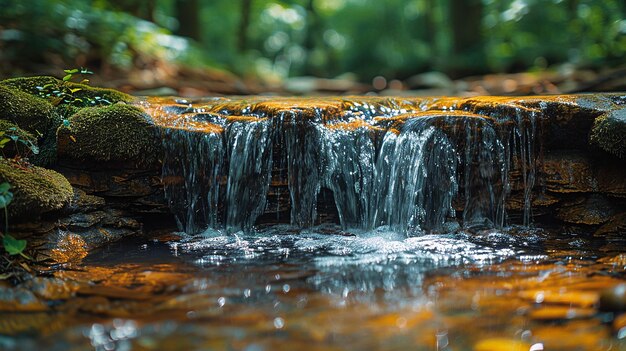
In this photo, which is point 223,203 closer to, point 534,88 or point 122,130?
point 122,130

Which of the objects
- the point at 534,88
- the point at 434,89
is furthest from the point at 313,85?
the point at 534,88

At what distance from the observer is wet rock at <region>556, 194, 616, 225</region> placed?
5.05 meters

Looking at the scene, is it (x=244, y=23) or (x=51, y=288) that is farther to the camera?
(x=244, y=23)

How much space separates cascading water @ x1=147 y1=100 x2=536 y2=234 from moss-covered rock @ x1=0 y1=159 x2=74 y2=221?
1.22m

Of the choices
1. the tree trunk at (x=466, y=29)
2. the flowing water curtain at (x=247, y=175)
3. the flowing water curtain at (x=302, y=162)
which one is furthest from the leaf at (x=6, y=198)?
the tree trunk at (x=466, y=29)

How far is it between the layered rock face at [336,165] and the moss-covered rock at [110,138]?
0.04 feet

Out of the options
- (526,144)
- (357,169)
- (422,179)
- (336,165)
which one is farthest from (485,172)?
(336,165)

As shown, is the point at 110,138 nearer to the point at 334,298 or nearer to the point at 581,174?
the point at 334,298

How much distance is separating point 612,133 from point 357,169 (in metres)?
2.63

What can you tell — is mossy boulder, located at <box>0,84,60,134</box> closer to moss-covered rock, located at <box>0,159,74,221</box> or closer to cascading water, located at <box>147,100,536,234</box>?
moss-covered rock, located at <box>0,159,74,221</box>

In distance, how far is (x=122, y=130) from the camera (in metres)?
5.27

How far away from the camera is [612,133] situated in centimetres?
490

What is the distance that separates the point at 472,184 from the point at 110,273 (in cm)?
385

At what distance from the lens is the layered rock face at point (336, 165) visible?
525 centimetres
